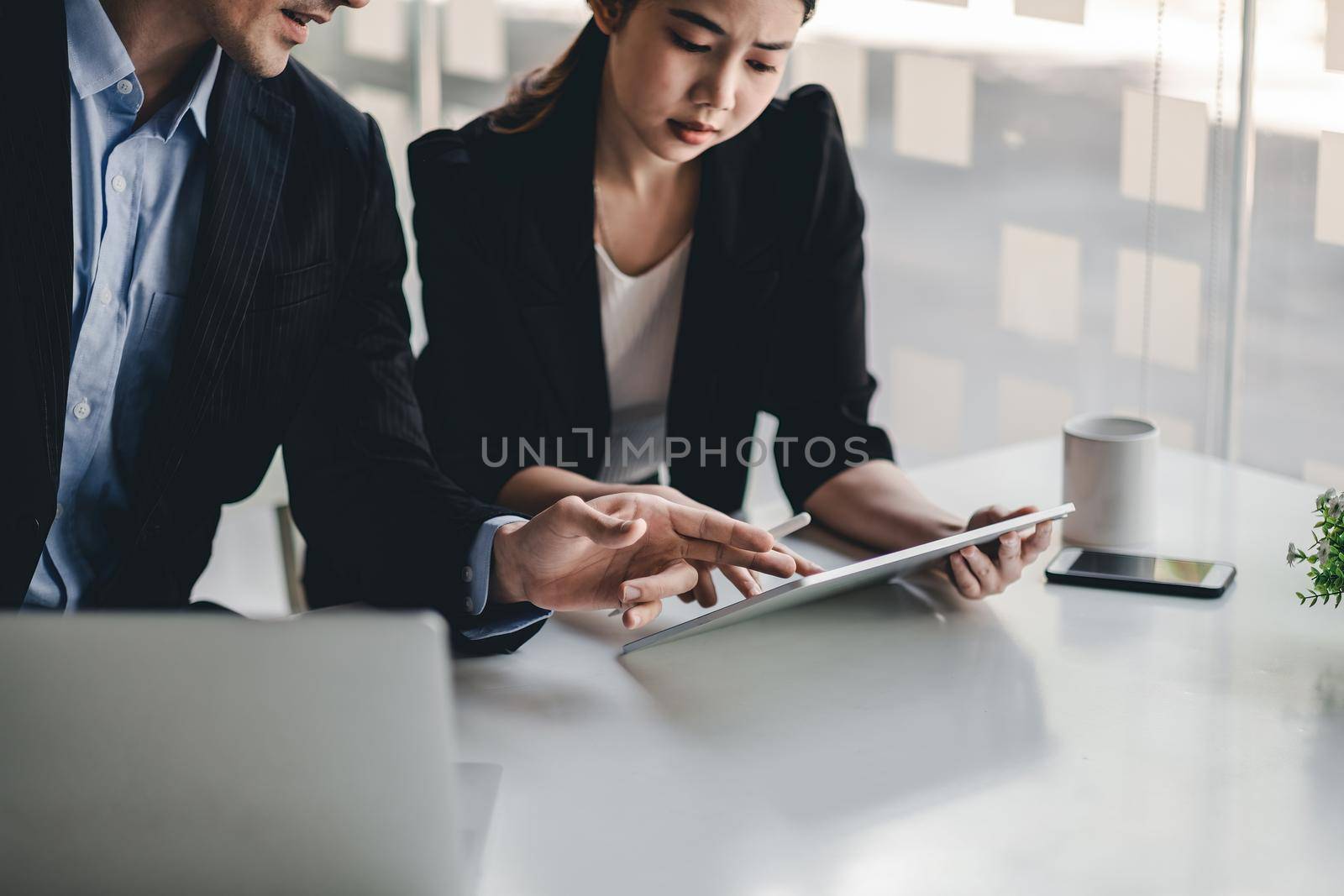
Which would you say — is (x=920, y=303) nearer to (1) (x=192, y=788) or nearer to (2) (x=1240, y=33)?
(2) (x=1240, y=33)

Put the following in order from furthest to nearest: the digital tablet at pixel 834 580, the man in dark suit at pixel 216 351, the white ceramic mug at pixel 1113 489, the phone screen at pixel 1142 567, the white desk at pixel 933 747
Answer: the white ceramic mug at pixel 1113 489 < the phone screen at pixel 1142 567 < the man in dark suit at pixel 216 351 < the digital tablet at pixel 834 580 < the white desk at pixel 933 747

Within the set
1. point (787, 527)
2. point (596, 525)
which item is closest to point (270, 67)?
point (596, 525)

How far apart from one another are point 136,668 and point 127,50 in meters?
0.83

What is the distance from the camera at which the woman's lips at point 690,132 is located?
4.93ft

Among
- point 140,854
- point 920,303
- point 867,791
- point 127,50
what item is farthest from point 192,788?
point 920,303

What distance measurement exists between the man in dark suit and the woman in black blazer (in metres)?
0.16

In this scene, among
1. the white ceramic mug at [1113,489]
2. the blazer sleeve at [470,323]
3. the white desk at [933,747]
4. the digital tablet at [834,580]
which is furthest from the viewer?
the blazer sleeve at [470,323]

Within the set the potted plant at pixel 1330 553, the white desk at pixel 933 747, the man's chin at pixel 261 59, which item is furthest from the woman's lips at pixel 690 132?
the potted plant at pixel 1330 553

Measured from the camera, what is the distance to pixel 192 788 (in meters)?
0.67

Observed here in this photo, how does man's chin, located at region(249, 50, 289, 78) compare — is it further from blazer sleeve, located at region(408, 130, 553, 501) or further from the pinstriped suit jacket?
blazer sleeve, located at region(408, 130, 553, 501)

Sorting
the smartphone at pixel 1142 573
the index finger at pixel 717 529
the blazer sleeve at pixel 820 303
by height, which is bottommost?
the smartphone at pixel 1142 573

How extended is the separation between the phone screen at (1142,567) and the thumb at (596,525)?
1.54 feet

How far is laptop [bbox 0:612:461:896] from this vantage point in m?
0.64

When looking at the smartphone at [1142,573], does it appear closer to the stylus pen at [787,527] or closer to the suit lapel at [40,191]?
the stylus pen at [787,527]
